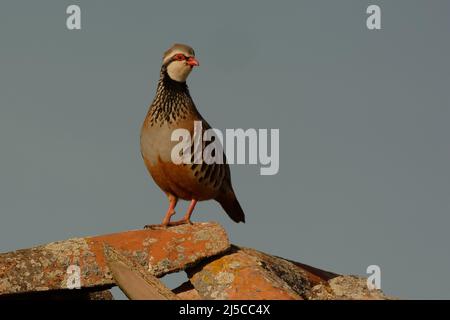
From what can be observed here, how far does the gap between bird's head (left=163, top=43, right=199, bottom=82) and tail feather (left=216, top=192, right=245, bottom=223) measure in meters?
1.71

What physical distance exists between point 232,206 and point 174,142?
2.14m

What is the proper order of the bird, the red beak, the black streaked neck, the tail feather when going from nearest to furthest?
the bird
the black streaked neck
the red beak
the tail feather

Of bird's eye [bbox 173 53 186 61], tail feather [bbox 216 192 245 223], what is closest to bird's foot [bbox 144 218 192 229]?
tail feather [bbox 216 192 245 223]

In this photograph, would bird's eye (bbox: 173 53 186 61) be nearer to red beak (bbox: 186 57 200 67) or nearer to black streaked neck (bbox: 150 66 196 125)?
red beak (bbox: 186 57 200 67)

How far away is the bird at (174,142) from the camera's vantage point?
1012 centimetres

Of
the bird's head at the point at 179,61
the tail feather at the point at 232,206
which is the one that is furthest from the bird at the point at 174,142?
the tail feather at the point at 232,206

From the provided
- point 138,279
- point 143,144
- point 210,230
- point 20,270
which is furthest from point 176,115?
point 138,279

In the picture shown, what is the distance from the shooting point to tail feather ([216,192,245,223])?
11641mm

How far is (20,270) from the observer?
7844 millimetres

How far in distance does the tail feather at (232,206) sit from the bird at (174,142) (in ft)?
2.23

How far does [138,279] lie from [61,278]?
1.33 meters

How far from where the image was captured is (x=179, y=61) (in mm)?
10531

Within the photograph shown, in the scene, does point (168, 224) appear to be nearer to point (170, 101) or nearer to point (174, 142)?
point (174, 142)
